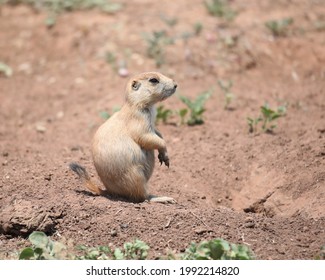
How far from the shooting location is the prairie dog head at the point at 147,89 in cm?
657

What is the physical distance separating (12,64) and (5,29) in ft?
3.71

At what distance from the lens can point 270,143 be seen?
8047 millimetres

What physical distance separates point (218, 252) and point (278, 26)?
7547 millimetres

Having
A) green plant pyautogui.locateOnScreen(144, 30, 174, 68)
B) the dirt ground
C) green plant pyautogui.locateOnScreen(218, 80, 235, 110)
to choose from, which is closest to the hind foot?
the dirt ground

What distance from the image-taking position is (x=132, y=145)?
638 centimetres

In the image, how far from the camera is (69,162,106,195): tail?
21.0 feet

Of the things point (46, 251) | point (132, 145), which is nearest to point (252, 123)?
point (132, 145)

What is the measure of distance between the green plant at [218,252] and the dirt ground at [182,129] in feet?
0.93

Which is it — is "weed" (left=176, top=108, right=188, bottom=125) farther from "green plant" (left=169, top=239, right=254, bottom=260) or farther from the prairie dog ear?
"green plant" (left=169, top=239, right=254, bottom=260)

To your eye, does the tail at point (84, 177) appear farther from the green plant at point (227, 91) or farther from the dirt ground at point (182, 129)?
the green plant at point (227, 91)

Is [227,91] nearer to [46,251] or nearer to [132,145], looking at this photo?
[132,145]

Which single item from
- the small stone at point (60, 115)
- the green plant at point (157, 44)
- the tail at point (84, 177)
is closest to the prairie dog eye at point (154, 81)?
the tail at point (84, 177)
